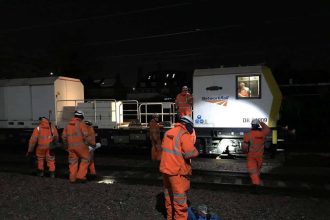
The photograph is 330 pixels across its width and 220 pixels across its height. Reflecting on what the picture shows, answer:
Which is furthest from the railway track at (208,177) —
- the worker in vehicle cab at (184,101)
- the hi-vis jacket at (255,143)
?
the worker in vehicle cab at (184,101)

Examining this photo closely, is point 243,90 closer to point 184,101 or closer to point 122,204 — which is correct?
point 184,101

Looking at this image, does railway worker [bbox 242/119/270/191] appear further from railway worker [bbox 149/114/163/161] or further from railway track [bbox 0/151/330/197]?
railway worker [bbox 149/114/163/161]

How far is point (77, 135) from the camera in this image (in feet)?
27.7

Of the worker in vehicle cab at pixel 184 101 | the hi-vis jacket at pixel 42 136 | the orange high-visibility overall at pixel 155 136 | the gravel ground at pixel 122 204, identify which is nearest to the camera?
the gravel ground at pixel 122 204

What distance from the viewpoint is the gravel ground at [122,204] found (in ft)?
18.6

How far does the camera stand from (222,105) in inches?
493

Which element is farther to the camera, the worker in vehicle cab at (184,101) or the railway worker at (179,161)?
the worker in vehicle cab at (184,101)

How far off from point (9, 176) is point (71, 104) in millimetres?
7253

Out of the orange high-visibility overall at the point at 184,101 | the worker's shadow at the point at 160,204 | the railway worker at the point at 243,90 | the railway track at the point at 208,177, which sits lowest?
the railway track at the point at 208,177

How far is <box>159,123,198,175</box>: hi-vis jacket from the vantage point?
198 inches

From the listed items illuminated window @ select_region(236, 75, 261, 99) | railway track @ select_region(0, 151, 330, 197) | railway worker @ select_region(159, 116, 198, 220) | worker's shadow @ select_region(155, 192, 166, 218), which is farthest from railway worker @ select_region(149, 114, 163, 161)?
railway worker @ select_region(159, 116, 198, 220)

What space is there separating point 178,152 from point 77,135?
159 inches

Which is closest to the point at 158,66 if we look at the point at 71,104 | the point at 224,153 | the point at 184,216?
the point at 71,104

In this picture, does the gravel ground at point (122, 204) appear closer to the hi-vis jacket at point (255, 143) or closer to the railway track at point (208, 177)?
the hi-vis jacket at point (255, 143)
